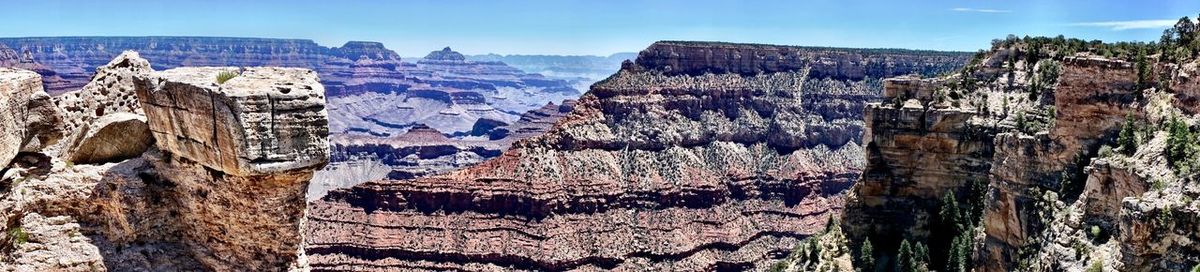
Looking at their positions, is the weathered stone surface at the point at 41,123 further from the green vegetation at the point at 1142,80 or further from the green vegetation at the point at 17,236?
the green vegetation at the point at 1142,80

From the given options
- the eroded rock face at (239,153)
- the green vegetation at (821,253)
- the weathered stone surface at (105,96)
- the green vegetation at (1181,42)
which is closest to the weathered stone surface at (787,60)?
the green vegetation at (821,253)

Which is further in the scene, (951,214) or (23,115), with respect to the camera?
A: (951,214)

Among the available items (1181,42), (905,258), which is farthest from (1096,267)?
(905,258)

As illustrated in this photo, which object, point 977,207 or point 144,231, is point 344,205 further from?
point 144,231

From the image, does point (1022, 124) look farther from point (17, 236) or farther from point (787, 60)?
point (787, 60)

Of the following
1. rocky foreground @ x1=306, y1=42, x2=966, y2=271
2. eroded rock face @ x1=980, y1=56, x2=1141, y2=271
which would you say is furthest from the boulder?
rocky foreground @ x1=306, y1=42, x2=966, y2=271

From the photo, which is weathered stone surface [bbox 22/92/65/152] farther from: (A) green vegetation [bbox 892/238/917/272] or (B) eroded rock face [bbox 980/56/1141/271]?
(A) green vegetation [bbox 892/238/917/272]
